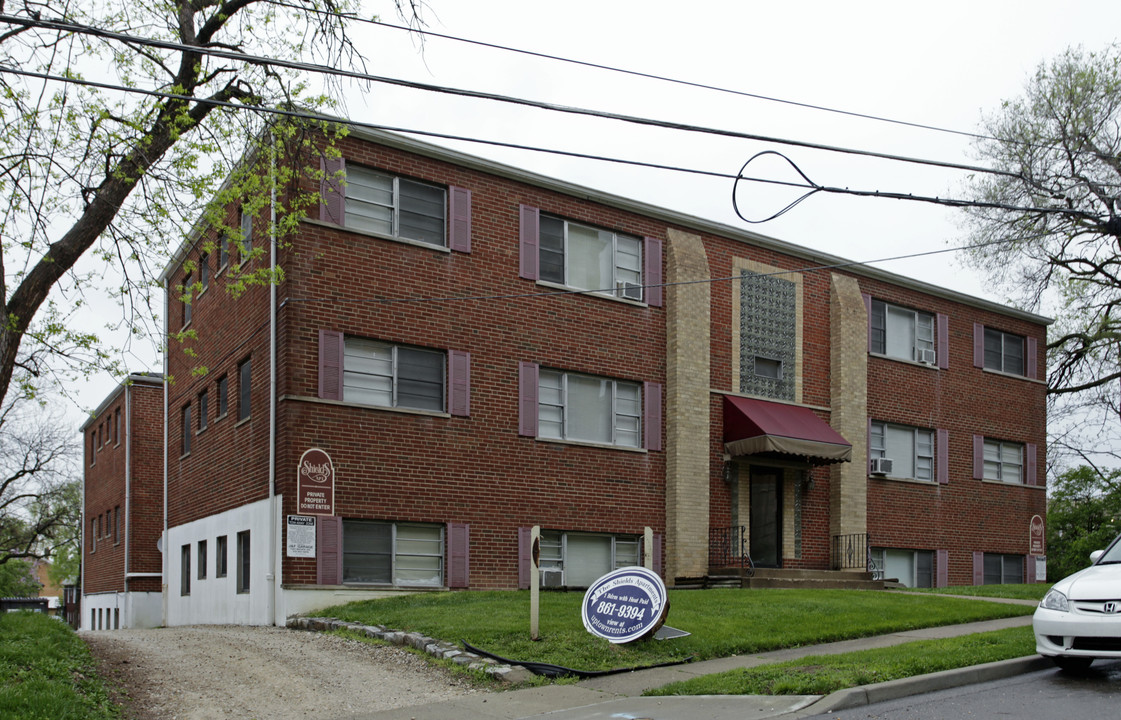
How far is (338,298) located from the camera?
1839 centimetres

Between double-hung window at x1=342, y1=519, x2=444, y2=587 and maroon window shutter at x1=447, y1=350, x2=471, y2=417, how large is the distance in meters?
2.11

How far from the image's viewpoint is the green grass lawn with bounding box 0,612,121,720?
9.27 metres

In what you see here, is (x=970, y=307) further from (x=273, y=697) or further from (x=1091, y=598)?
(x=273, y=697)

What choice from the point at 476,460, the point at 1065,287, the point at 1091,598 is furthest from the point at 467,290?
the point at 1065,287

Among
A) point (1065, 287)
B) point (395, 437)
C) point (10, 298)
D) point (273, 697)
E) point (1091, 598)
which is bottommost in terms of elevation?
point (273, 697)

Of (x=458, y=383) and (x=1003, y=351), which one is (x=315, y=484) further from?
(x=1003, y=351)

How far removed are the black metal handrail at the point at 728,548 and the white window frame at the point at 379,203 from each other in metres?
8.23

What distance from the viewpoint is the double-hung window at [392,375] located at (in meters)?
18.6

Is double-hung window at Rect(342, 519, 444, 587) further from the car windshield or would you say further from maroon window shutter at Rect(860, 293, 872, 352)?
maroon window shutter at Rect(860, 293, 872, 352)

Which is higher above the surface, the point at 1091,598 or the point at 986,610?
the point at 1091,598

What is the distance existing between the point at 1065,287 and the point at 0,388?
28.6m

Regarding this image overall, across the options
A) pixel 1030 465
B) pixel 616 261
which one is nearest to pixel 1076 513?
pixel 1030 465

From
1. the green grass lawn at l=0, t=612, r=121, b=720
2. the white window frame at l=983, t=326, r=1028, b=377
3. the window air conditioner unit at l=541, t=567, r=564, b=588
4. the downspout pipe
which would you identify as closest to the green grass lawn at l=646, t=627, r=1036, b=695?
the green grass lawn at l=0, t=612, r=121, b=720

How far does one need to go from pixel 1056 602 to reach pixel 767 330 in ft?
44.8
